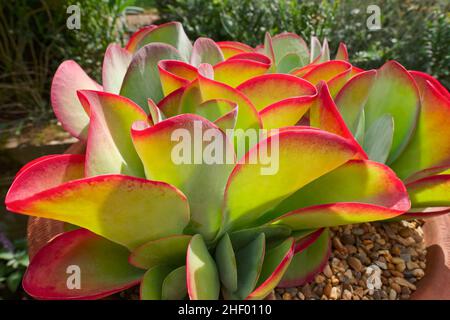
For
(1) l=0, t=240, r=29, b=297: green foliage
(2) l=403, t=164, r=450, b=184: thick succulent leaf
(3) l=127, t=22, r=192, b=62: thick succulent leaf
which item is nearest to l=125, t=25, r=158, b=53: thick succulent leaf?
(3) l=127, t=22, r=192, b=62: thick succulent leaf

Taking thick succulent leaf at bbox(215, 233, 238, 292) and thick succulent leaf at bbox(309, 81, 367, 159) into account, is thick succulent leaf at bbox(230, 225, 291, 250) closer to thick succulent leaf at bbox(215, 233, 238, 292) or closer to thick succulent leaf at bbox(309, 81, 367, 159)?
thick succulent leaf at bbox(215, 233, 238, 292)

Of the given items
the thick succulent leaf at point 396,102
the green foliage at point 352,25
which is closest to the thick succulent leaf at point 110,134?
the thick succulent leaf at point 396,102

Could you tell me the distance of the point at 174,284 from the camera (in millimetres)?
538

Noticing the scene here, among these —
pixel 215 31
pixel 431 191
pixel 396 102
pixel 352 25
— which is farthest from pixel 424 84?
pixel 215 31

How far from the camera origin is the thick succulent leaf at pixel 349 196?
50cm

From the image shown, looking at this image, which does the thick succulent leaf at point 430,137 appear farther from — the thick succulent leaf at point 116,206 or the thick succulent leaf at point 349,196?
the thick succulent leaf at point 116,206

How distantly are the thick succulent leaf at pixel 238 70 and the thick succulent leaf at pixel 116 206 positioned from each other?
0.22 meters

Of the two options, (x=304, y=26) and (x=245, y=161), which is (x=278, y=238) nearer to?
(x=245, y=161)

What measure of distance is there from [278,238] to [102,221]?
0.70 feet

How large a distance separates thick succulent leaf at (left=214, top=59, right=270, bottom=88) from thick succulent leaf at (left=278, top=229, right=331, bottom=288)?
0.74 ft

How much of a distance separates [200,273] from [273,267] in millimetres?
90

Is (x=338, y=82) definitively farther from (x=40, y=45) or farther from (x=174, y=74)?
(x=40, y=45)

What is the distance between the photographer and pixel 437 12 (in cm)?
200
